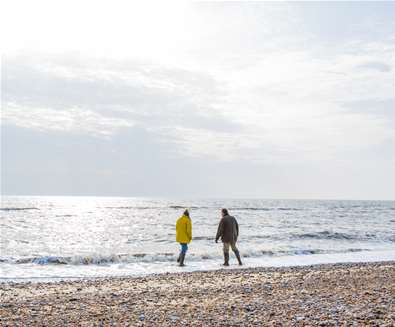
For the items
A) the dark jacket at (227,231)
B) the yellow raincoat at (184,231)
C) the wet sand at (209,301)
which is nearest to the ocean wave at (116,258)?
the yellow raincoat at (184,231)

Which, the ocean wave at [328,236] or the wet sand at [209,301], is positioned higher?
the wet sand at [209,301]

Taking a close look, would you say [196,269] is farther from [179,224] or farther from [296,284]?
[296,284]

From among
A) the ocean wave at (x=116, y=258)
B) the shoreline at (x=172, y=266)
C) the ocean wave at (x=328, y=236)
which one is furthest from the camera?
the ocean wave at (x=328, y=236)

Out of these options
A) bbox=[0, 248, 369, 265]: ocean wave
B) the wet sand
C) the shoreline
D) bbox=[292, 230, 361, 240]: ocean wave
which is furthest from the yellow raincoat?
bbox=[292, 230, 361, 240]: ocean wave

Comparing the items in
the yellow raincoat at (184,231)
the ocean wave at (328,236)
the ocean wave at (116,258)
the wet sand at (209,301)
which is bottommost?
the ocean wave at (328,236)

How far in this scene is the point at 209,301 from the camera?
9.53 meters

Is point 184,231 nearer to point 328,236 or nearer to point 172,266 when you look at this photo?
point 172,266

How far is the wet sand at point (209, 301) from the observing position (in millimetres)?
7727

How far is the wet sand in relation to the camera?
7727mm

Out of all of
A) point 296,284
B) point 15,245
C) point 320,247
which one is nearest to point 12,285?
point 296,284

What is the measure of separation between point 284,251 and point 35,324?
17466mm

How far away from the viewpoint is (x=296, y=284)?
1159 centimetres

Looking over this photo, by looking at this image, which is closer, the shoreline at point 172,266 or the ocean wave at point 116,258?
the shoreline at point 172,266

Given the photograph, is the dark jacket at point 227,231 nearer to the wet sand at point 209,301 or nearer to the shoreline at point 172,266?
the shoreline at point 172,266
